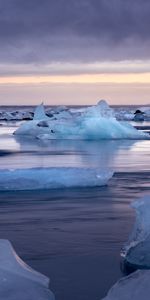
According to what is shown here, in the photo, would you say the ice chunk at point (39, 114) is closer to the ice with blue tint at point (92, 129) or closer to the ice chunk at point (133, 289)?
the ice with blue tint at point (92, 129)

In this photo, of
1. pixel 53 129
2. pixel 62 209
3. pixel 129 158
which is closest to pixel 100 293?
pixel 62 209

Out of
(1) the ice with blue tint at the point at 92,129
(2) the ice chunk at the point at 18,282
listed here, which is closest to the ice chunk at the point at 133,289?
(2) the ice chunk at the point at 18,282

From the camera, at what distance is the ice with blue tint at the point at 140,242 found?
14.3ft

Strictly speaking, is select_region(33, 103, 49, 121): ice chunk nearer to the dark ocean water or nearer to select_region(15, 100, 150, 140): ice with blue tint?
select_region(15, 100, 150, 140): ice with blue tint

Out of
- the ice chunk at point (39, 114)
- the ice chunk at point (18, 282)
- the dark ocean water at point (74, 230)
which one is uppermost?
the ice chunk at point (39, 114)

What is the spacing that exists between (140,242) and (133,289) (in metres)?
1.05

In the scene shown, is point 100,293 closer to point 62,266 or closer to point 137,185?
point 62,266

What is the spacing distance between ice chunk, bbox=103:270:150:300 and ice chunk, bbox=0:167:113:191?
15.4 ft

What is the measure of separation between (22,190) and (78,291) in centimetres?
420

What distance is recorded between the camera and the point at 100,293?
152 inches

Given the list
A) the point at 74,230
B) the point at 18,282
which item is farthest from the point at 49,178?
the point at 18,282

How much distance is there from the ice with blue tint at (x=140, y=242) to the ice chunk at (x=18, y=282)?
→ 2.71ft

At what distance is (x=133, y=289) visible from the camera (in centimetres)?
332

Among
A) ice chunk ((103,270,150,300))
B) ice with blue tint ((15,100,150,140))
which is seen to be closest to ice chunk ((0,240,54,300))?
ice chunk ((103,270,150,300))
